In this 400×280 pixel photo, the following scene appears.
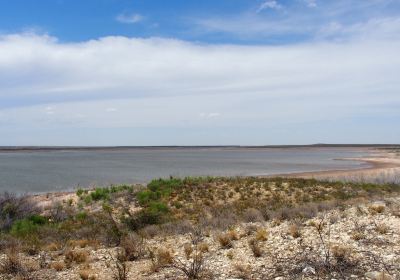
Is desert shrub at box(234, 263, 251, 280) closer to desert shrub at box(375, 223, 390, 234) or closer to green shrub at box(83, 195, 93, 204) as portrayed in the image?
desert shrub at box(375, 223, 390, 234)

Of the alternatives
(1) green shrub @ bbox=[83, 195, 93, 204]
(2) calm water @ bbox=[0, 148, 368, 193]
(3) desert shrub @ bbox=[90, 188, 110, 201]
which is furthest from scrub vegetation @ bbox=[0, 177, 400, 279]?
(2) calm water @ bbox=[0, 148, 368, 193]

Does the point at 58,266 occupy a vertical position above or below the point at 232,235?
below

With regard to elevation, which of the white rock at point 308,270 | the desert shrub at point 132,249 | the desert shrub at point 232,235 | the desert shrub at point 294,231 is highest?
the desert shrub at point 294,231

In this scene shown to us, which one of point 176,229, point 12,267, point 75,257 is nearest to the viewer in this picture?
point 12,267

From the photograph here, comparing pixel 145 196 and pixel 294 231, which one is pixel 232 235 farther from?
pixel 145 196

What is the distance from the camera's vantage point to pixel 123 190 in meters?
24.2

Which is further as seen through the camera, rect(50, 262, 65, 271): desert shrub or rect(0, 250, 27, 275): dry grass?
rect(50, 262, 65, 271): desert shrub

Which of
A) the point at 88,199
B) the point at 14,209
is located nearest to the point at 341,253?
the point at 14,209

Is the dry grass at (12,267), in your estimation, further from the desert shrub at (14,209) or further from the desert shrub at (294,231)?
the desert shrub at (14,209)

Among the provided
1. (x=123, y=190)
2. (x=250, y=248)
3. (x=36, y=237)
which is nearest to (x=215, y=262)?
(x=250, y=248)

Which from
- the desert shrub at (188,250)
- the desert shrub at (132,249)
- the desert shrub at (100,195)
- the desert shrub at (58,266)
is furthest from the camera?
the desert shrub at (100,195)

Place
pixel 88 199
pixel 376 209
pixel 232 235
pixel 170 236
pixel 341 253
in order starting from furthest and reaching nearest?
pixel 88 199 → pixel 376 209 → pixel 170 236 → pixel 232 235 → pixel 341 253

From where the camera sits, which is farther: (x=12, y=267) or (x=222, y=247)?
(x=222, y=247)

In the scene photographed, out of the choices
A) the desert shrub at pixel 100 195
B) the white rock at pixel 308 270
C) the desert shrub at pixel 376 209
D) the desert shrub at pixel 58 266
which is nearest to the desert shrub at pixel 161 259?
Result: the desert shrub at pixel 58 266
